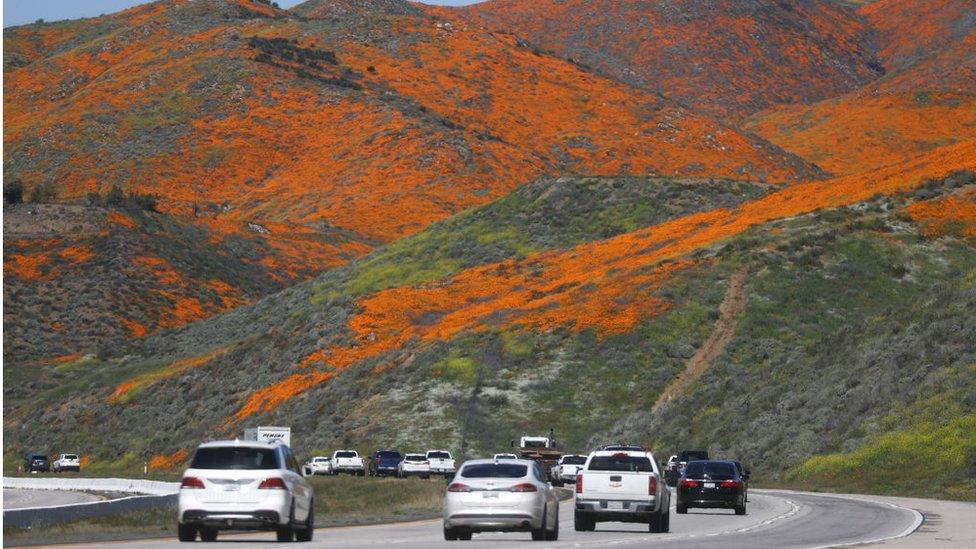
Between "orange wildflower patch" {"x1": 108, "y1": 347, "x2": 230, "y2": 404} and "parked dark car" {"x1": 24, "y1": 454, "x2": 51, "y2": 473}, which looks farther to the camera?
"orange wildflower patch" {"x1": 108, "y1": 347, "x2": 230, "y2": 404}

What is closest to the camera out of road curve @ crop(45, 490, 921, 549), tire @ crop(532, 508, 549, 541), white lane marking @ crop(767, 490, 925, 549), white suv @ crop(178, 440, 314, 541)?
white suv @ crop(178, 440, 314, 541)

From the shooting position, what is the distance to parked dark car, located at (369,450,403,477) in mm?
65562

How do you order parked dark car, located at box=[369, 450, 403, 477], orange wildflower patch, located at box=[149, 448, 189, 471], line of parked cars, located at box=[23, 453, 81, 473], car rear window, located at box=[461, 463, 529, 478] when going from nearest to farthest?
1. car rear window, located at box=[461, 463, 529, 478]
2. parked dark car, located at box=[369, 450, 403, 477]
3. orange wildflower patch, located at box=[149, 448, 189, 471]
4. line of parked cars, located at box=[23, 453, 81, 473]

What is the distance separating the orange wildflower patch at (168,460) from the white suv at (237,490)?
191 feet

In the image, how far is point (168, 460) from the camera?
8244cm

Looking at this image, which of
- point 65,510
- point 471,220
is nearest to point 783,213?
point 471,220

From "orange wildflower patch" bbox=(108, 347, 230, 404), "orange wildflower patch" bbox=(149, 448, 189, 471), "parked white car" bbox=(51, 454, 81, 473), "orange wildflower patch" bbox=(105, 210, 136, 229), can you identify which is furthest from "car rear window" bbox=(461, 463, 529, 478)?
"orange wildflower patch" bbox=(105, 210, 136, 229)

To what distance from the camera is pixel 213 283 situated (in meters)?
125

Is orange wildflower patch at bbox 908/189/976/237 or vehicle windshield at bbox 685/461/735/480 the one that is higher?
orange wildflower patch at bbox 908/189/976/237

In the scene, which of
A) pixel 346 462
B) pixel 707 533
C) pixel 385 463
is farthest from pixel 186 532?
pixel 346 462

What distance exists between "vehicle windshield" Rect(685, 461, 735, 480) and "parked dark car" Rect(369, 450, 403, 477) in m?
27.1

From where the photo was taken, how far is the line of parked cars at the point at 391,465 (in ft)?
210

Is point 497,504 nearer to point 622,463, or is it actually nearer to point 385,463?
point 622,463

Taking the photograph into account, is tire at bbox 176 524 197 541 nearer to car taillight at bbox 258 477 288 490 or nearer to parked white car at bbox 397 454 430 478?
A: car taillight at bbox 258 477 288 490
